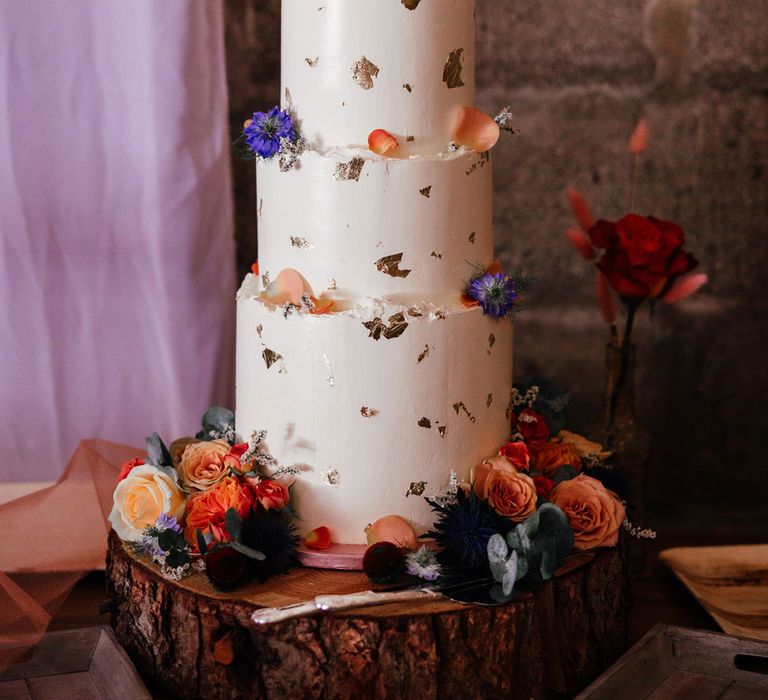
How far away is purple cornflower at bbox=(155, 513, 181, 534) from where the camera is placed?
51.6 inches

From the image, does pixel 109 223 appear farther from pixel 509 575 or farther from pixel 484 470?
pixel 509 575

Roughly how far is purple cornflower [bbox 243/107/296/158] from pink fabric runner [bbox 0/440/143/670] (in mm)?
665

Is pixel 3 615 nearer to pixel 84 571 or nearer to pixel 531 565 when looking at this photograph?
pixel 84 571

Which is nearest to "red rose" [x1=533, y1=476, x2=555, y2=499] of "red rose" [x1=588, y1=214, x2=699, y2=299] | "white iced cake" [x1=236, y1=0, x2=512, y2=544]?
"white iced cake" [x1=236, y1=0, x2=512, y2=544]

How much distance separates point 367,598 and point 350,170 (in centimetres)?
54

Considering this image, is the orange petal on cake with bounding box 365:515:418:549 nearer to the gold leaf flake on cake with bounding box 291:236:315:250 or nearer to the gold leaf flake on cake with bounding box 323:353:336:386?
the gold leaf flake on cake with bounding box 323:353:336:386

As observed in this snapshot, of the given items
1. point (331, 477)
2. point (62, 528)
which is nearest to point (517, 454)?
point (331, 477)

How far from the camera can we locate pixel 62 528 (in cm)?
164

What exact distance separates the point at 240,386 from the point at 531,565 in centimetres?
50

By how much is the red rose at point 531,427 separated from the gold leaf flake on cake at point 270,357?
426mm

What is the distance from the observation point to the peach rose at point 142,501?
1.33 m

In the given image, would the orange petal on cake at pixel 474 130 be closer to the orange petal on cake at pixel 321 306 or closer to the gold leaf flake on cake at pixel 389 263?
the gold leaf flake on cake at pixel 389 263

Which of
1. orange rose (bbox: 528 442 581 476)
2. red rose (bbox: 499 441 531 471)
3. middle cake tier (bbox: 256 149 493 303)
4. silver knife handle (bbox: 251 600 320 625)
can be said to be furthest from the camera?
orange rose (bbox: 528 442 581 476)

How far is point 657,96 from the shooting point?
1.99 meters
